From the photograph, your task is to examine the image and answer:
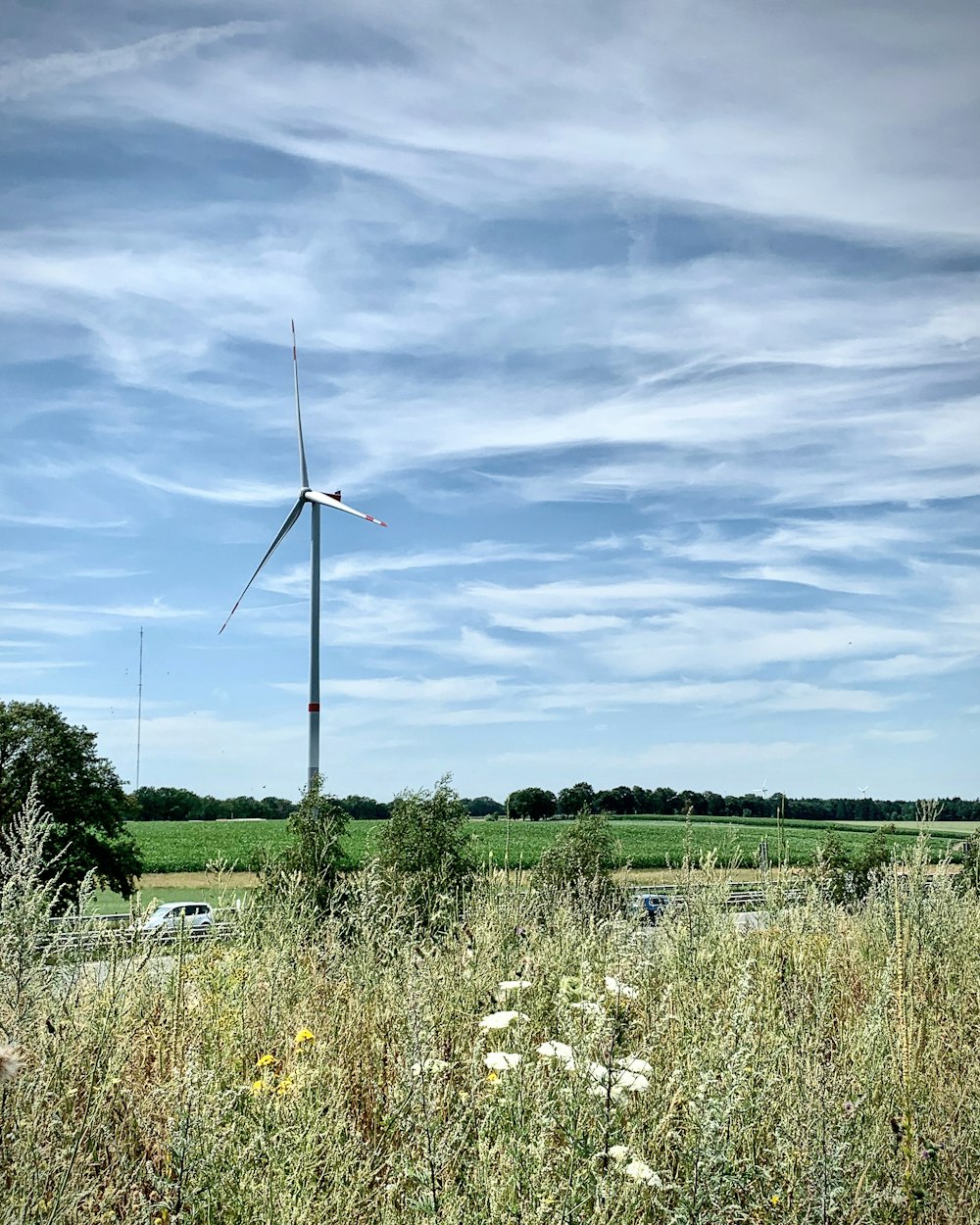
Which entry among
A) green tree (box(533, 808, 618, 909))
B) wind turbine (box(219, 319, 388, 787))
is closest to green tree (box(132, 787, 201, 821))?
wind turbine (box(219, 319, 388, 787))

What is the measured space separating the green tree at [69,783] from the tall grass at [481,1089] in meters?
19.1

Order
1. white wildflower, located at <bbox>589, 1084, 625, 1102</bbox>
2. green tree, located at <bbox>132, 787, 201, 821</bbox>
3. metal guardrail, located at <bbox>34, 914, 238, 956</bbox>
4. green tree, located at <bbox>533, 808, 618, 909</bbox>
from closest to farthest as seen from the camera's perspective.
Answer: white wildflower, located at <bbox>589, 1084, 625, 1102</bbox>, metal guardrail, located at <bbox>34, 914, 238, 956</bbox>, green tree, located at <bbox>533, 808, 618, 909</bbox>, green tree, located at <bbox>132, 787, 201, 821</bbox>

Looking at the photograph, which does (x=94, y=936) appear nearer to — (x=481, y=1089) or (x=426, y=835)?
(x=481, y=1089)

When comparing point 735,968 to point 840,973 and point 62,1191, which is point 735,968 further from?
point 62,1191

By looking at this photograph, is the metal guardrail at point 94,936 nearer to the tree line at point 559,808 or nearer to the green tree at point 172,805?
the tree line at point 559,808

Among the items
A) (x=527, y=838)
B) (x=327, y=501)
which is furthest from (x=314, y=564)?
(x=527, y=838)

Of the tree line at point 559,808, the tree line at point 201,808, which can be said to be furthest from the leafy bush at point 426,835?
the tree line at point 201,808

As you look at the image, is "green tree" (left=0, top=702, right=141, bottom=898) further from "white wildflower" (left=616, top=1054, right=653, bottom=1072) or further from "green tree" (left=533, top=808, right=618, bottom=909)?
"white wildflower" (left=616, top=1054, right=653, bottom=1072)

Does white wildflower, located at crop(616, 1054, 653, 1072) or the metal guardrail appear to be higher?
the metal guardrail

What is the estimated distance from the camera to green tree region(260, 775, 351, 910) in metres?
14.0

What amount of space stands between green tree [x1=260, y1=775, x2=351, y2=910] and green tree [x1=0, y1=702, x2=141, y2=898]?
9.74 m

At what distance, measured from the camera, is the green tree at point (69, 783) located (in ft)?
81.8

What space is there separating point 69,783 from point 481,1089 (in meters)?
22.6

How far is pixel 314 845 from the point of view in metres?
15.3
